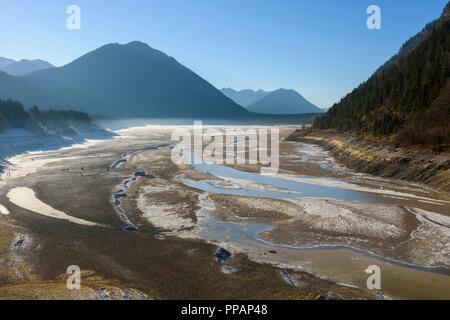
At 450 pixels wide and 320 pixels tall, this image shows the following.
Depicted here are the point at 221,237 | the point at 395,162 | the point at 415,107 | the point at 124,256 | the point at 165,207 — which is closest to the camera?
the point at 124,256

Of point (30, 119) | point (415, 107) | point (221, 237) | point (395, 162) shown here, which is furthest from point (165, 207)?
point (30, 119)

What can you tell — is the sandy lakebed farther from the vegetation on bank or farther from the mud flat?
the vegetation on bank

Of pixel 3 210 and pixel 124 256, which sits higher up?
pixel 3 210

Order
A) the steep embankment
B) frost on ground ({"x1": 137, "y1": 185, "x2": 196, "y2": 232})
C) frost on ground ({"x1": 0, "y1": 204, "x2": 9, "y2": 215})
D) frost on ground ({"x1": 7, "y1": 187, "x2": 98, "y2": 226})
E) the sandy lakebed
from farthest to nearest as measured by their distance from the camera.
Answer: the steep embankment → frost on ground ({"x1": 0, "y1": 204, "x2": 9, "y2": 215}) → frost on ground ({"x1": 7, "y1": 187, "x2": 98, "y2": 226}) → frost on ground ({"x1": 137, "y1": 185, "x2": 196, "y2": 232}) → the sandy lakebed

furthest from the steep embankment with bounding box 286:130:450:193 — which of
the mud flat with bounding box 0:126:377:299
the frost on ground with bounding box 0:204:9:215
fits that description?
the frost on ground with bounding box 0:204:9:215

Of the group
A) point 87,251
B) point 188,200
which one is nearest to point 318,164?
point 188,200

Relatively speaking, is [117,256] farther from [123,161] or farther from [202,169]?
[123,161]

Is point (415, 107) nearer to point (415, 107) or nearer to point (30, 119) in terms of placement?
point (415, 107)
